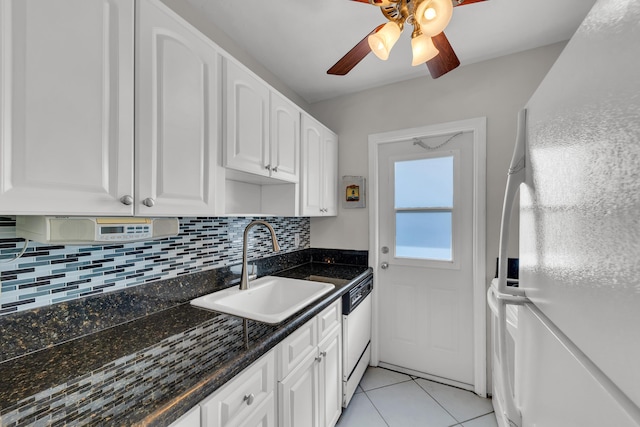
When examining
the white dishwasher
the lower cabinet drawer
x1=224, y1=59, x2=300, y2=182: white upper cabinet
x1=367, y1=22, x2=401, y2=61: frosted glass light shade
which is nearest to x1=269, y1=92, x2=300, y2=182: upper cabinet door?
x1=224, y1=59, x2=300, y2=182: white upper cabinet

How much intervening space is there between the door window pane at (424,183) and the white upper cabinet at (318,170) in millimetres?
576

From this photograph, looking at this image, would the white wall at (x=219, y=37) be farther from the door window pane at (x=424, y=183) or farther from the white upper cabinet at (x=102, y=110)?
the door window pane at (x=424, y=183)

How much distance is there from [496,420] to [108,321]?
7.64 ft

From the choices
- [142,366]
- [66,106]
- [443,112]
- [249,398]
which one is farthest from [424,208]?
[66,106]

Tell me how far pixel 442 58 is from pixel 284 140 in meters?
0.98

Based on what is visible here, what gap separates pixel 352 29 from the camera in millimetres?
1624

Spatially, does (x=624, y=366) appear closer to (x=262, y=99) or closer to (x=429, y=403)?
(x=262, y=99)

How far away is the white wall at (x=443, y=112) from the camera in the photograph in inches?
73.3

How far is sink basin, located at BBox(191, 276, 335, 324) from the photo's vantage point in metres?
1.33

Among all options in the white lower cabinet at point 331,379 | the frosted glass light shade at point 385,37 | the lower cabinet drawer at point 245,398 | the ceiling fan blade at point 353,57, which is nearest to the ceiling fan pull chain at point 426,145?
the ceiling fan blade at point 353,57

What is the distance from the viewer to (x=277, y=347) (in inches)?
41.7

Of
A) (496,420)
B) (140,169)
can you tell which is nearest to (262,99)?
(140,169)

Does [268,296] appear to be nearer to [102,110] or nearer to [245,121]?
[245,121]

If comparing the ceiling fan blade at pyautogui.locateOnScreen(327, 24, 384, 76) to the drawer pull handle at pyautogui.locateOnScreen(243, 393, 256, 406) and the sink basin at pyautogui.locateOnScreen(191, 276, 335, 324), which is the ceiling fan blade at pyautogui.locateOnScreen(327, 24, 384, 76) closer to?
the sink basin at pyautogui.locateOnScreen(191, 276, 335, 324)
